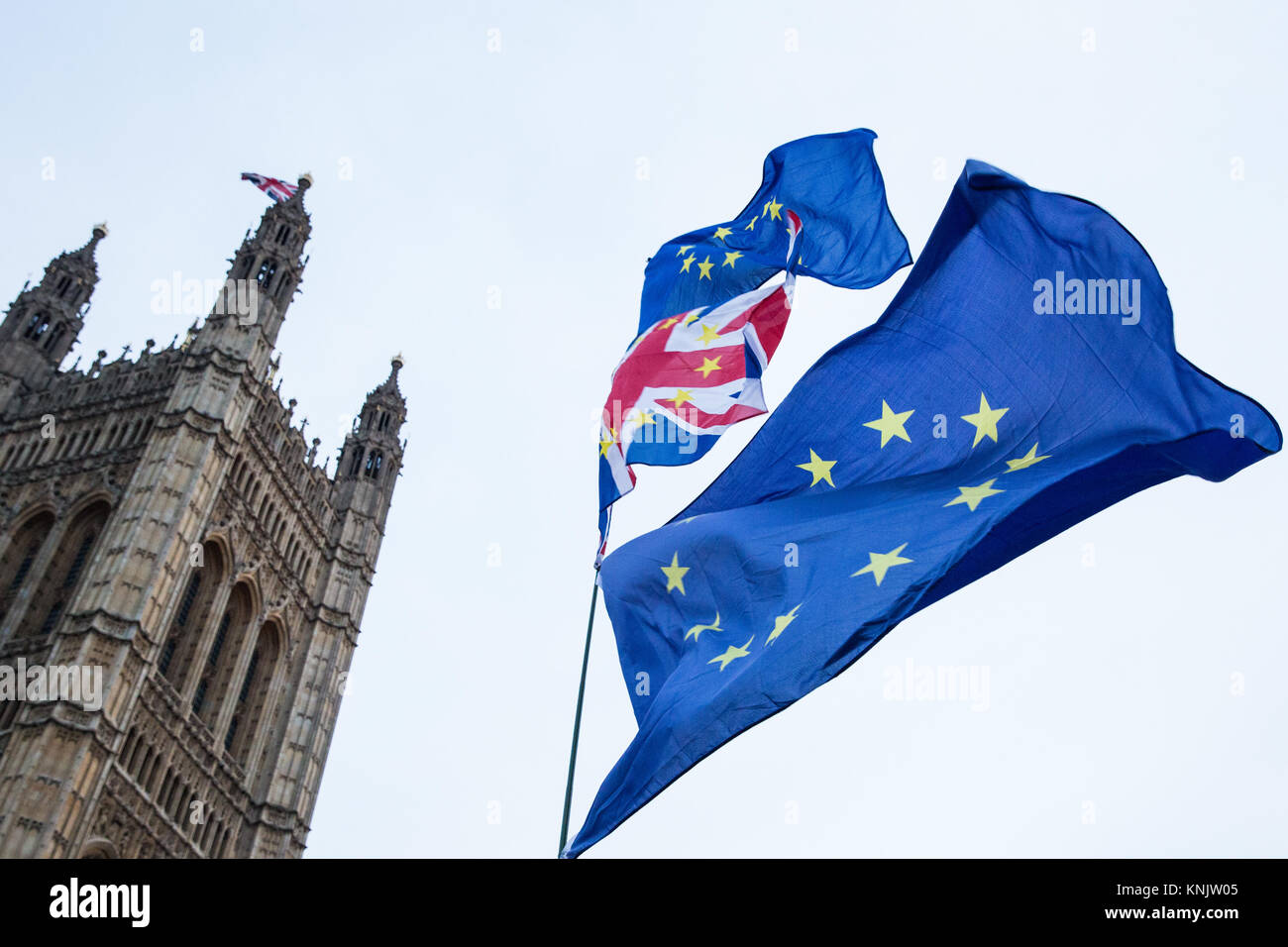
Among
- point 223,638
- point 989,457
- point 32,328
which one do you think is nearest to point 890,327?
point 989,457

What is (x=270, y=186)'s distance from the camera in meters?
60.2

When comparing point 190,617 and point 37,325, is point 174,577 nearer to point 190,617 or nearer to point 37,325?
point 190,617

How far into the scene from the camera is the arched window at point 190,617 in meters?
48.2

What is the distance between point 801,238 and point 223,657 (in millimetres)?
37731

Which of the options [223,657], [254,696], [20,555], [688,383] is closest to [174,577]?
[223,657]

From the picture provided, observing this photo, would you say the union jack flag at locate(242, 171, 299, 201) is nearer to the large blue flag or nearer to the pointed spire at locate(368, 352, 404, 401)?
the pointed spire at locate(368, 352, 404, 401)

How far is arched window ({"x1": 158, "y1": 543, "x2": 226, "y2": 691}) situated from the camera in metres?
48.2

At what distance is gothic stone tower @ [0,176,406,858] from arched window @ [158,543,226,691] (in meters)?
0.08

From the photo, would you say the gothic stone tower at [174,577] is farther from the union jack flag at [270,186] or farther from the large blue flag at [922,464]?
the large blue flag at [922,464]

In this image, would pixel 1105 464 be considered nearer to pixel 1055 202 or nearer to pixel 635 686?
pixel 1055 202

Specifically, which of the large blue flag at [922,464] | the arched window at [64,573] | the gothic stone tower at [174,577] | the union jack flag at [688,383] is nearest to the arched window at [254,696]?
the gothic stone tower at [174,577]
